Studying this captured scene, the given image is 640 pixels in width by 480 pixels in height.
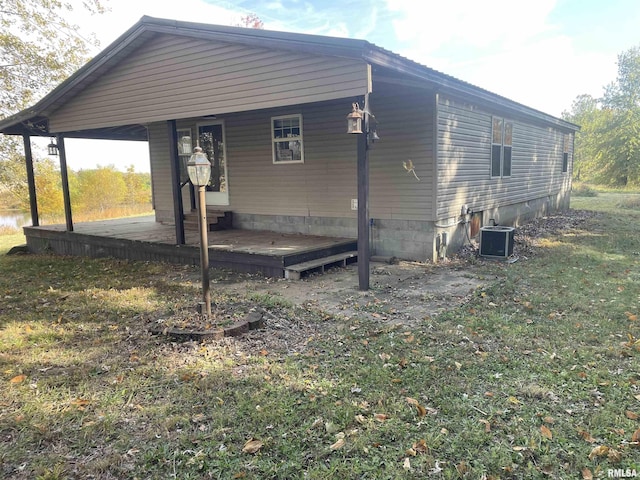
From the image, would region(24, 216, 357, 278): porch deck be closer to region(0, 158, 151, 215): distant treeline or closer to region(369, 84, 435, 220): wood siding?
region(369, 84, 435, 220): wood siding

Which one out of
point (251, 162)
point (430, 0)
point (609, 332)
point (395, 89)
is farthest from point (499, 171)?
point (430, 0)

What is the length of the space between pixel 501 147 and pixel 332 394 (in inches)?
353

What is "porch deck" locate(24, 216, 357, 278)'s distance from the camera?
275 inches

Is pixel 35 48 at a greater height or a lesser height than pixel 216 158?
greater

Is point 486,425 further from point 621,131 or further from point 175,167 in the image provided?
point 621,131

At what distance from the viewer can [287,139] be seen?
8.98 meters

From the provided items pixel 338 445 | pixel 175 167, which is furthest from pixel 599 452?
pixel 175 167

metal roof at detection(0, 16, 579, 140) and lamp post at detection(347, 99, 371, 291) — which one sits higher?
metal roof at detection(0, 16, 579, 140)

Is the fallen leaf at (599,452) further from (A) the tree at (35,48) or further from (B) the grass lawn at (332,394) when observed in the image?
(A) the tree at (35,48)

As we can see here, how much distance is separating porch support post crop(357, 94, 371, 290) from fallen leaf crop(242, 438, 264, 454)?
3.50 metres

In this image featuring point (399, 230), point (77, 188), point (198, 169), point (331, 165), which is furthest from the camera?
point (77, 188)

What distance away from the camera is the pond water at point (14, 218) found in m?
21.3

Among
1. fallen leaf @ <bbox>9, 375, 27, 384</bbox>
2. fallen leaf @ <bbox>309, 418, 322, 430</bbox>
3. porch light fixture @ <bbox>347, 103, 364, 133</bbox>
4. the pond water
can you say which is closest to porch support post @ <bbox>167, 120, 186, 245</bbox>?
porch light fixture @ <bbox>347, 103, 364, 133</bbox>

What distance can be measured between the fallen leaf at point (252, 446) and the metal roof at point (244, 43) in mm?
4186
